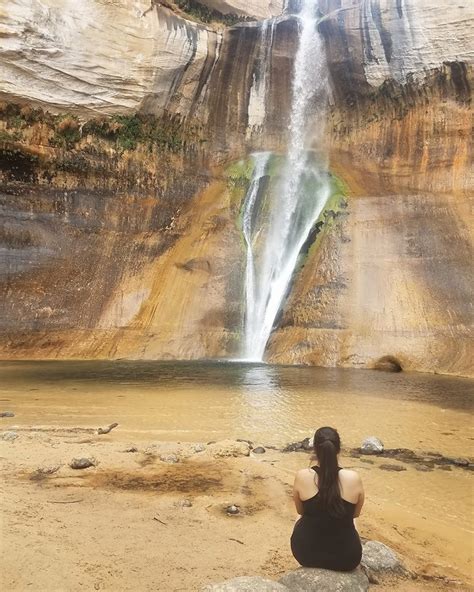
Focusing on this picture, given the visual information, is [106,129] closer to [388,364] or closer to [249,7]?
[249,7]

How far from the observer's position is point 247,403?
34.1ft

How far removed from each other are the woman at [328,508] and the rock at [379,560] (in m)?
0.42

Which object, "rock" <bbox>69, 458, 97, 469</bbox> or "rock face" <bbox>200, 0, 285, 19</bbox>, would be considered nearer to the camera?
"rock" <bbox>69, 458, 97, 469</bbox>

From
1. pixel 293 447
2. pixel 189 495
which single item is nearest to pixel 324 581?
pixel 189 495

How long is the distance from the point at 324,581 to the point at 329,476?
1.98 ft

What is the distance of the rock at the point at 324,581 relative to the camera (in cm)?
323

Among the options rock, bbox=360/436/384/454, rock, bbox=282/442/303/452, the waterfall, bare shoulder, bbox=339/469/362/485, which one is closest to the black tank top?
bare shoulder, bbox=339/469/362/485

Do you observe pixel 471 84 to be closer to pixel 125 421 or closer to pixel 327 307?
pixel 327 307

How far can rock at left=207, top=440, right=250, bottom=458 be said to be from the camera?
6785mm

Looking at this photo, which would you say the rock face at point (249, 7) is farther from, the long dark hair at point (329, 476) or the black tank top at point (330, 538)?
the black tank top at point (330, 538)

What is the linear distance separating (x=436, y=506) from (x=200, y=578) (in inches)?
112

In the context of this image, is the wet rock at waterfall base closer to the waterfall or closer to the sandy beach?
the waterfall

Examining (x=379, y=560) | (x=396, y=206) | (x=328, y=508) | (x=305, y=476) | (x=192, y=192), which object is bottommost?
(x=379, y=560)

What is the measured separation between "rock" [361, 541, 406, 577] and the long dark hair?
69 centimetres
